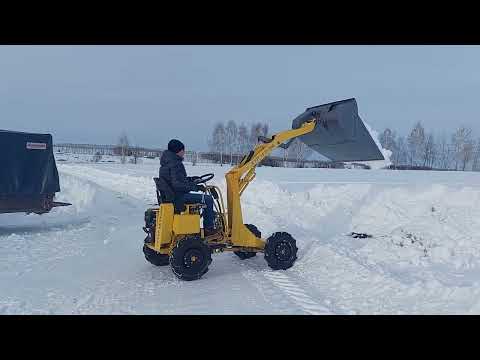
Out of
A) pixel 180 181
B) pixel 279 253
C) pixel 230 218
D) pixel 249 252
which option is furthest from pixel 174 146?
pixel 279 253

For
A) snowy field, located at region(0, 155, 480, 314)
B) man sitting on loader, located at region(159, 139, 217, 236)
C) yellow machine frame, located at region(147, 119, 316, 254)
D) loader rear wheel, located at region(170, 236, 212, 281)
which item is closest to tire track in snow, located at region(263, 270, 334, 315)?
snowy field, located at region(0, 155, 480, 314)

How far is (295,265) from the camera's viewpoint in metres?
7.47

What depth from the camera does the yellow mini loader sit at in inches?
264

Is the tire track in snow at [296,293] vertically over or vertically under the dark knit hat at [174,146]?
under

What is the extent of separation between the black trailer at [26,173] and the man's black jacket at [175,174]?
6035 millimetres

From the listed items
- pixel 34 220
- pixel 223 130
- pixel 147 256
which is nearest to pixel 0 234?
pixel 34 220

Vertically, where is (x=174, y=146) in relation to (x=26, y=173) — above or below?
above

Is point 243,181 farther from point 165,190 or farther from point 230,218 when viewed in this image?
point 165,190

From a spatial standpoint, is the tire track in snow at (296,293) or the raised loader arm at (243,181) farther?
the raised loader arm at (243,181)

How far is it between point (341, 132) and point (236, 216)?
7.84 feet

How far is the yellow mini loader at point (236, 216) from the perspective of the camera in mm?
6697

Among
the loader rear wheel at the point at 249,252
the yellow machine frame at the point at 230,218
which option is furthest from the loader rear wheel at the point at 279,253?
the loader rear wheel at the point at 249,252

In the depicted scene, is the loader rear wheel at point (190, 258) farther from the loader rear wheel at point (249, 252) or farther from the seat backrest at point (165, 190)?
the loader rear wheel at point (249, 252)

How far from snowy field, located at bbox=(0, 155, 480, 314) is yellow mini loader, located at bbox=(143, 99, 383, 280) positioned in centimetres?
31
